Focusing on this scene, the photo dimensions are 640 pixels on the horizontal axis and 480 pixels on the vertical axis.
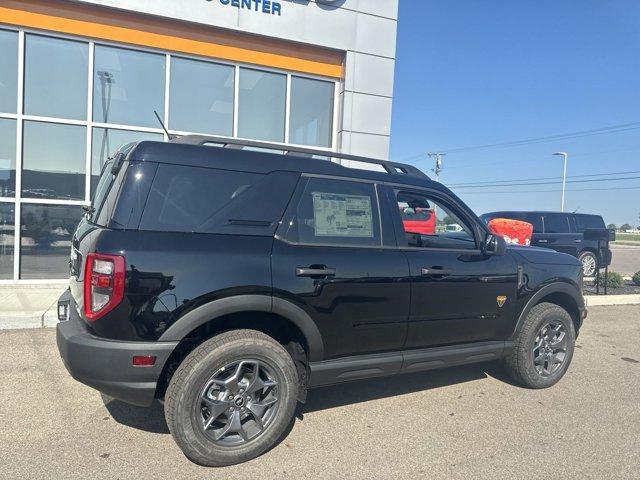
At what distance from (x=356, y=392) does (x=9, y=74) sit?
25.1 ft

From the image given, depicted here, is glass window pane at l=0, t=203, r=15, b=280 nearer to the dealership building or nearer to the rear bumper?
the dealership building

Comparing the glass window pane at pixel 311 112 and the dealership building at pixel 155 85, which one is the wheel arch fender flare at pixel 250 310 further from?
the glass window pane at pixel 311 112

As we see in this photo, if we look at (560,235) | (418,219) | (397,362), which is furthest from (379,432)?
(560,235)

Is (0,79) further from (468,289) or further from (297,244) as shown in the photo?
(468,289)

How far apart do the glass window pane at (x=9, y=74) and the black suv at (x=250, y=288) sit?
5.79 m

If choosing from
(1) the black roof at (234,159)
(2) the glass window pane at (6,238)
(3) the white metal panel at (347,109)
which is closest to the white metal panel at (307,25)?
(3) the white metal panel at (347,109)

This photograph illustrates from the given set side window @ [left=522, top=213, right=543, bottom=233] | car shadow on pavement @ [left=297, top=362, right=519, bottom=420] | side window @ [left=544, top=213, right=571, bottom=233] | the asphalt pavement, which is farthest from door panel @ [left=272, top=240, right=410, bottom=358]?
the asphalt pavement

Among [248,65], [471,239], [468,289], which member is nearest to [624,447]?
[468,289]

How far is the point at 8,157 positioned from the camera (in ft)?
24.7

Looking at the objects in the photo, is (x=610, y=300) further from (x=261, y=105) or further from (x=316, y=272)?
(x=316, y=272)

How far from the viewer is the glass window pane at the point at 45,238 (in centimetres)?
763

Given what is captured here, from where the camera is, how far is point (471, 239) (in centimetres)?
396

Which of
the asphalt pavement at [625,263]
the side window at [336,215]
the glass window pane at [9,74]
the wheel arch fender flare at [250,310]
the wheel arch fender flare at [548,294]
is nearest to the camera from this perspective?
the wheel arch fender flare at [250,310]

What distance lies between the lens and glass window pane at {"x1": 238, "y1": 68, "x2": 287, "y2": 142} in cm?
885
